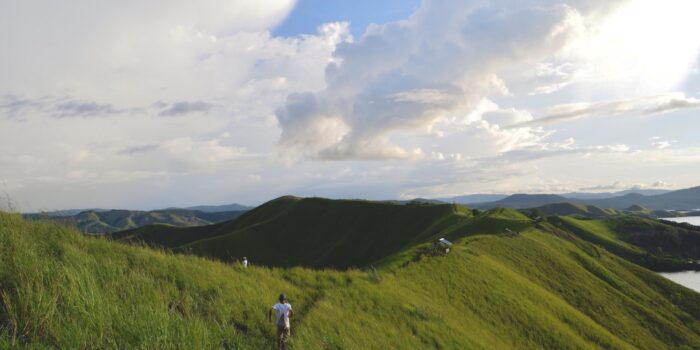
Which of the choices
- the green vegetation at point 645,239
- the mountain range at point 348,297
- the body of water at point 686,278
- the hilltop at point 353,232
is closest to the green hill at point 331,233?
the hilltop at point 353,232

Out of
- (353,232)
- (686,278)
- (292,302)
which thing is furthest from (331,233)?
(686,278)

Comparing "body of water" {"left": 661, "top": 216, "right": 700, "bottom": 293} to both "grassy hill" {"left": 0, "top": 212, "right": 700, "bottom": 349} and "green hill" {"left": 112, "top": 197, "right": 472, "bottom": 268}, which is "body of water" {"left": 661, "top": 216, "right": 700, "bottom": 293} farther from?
"grassy hill" {"left": 0, "top": 212, "right": 700, "bottom": 349}

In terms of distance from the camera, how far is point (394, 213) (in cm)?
12800

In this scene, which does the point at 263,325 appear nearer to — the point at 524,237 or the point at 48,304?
the point at 48,304

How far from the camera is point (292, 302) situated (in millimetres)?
19391

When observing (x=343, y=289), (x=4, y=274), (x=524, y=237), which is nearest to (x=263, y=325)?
(x=4, y=274)

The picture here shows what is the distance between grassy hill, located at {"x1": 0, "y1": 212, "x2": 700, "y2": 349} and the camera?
31.6 feet

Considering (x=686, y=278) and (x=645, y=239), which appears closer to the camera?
(x=686, y=278)

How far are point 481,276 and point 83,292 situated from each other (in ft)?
121

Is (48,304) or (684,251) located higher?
(48,304)

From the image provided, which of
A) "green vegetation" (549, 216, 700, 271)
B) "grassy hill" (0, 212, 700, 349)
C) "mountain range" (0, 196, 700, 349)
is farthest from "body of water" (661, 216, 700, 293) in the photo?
"grassy hill" (0, 212, 700, 349)

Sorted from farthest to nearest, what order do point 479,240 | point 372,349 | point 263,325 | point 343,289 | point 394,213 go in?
point 394,213
point 479,240
point 343,289
point 372,349
point 263,325

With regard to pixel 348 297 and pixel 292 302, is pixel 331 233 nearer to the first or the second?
pixel 348 297

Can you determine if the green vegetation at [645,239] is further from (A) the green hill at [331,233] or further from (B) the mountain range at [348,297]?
(B) the mountain range at [348,297]
